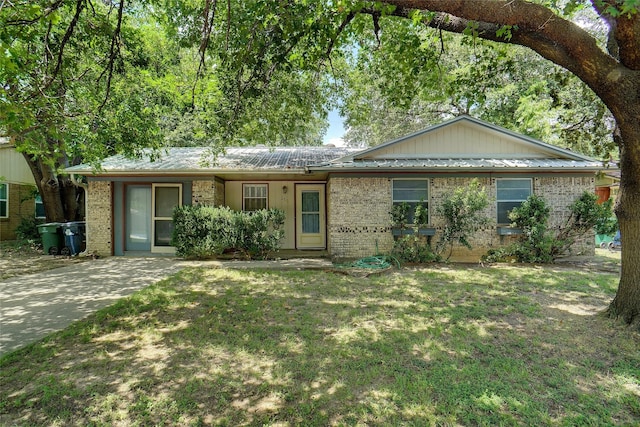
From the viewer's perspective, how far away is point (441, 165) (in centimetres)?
957

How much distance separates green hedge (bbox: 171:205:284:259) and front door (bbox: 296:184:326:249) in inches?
82.7

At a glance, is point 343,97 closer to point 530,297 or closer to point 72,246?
point 530,297

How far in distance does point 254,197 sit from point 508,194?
838 centimetres

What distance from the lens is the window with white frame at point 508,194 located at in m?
10.1

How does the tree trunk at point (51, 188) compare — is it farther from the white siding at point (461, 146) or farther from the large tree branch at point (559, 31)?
the large tree branch at point (559, 31)

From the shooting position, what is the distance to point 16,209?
1534 centimetres

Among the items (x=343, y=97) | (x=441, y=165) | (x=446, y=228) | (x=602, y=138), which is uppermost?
(x=343, y=97)

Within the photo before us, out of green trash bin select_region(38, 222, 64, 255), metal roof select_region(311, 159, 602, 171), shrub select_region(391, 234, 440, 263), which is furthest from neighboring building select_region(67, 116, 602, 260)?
green trash bin select_region(38, 222, 64, 255)

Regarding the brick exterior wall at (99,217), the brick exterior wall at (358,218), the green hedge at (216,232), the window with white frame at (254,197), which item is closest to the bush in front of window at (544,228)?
the brick exterior wall at (358,218)

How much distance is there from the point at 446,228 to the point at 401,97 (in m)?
3.95

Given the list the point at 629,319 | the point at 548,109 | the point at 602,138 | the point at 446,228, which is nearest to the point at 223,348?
the point at 629,319

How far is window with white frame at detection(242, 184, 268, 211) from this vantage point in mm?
11820

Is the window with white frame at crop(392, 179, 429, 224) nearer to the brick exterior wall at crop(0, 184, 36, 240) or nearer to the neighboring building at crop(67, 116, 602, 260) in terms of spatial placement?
the neighboring building at crop(67, 116, 602, 260)

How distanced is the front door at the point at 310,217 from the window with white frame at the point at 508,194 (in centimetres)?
568
